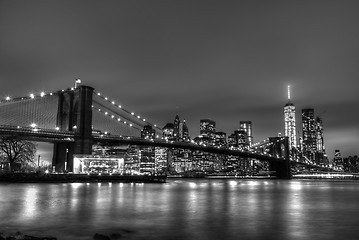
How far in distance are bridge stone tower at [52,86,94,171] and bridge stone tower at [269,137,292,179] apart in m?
60.9

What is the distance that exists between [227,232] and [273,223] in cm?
375

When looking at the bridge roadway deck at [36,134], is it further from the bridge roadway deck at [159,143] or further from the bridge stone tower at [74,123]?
the bridge roadway deck at [159,143]

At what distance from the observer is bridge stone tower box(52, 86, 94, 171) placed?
65.2 metres

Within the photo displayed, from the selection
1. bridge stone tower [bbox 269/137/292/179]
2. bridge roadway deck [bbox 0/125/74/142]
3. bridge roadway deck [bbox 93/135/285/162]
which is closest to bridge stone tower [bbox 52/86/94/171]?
bridge roadway deck [bbox 0/125/74/142]

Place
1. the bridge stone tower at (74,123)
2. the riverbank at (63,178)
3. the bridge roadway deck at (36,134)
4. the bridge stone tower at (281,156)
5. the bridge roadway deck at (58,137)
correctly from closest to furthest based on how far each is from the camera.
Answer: the bridge roadway deck at (36,134), the bridge roadway deck at (58,137), the riverbank at (63,178), the bridge stone tower at (74,123), the bridge stone tower at (281,156)

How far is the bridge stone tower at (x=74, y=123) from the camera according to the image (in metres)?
65.2

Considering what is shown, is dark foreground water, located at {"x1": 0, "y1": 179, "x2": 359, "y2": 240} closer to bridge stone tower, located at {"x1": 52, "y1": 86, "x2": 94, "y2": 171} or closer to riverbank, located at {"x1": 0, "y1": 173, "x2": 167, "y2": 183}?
riverbank, located at {"x1": 0, "y1": 173, "x2": 167, "y2": 183}

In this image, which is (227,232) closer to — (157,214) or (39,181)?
(157,214)

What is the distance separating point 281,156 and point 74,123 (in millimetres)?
68767

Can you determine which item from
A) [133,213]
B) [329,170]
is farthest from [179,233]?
[329,170]

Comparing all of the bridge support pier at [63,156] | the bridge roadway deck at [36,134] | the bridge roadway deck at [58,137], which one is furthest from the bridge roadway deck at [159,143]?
the bridge roadway deck at [36,134]

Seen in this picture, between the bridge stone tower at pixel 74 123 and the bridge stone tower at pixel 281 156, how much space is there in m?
60.9

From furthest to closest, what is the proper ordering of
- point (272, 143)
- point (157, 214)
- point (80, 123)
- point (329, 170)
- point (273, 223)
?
point (329, 170)
point (272, 143)
point (80, 123)
point (157, 214)
point (273, 223)

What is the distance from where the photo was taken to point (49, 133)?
202 ft
